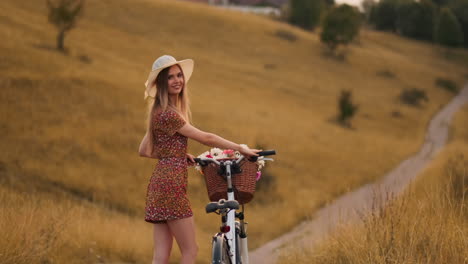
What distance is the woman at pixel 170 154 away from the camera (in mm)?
→ 5652

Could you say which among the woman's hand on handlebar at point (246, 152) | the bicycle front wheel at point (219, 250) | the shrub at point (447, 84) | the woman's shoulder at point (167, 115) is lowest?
the shrub at point (447, 84)

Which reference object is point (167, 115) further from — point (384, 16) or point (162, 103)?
point (384, 16)

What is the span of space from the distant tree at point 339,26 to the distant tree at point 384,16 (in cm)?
3917

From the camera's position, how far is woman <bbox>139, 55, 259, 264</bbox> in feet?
18.5

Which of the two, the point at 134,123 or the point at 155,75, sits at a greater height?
the point at 155,75

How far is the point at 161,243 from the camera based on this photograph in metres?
5.82

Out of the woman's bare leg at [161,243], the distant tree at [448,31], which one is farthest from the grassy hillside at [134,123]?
the distant tree at [448,31]

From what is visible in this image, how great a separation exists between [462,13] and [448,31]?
10.9m

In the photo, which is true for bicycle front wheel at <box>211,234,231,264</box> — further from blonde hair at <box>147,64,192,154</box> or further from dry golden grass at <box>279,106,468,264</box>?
dry golden grass at <box>279,106,468,264</box>

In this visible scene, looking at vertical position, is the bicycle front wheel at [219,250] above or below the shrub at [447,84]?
above

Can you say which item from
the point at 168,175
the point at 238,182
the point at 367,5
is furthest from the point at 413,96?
the point at 367,5

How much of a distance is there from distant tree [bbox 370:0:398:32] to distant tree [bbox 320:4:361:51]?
39.2m

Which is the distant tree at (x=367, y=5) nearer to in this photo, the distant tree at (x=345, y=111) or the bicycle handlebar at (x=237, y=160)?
the distant tree at (x=345, y=111)

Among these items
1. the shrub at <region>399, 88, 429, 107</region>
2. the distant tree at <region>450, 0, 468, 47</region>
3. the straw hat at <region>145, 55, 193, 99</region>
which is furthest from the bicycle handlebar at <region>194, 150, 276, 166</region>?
the distant tree at <region>450, 0, 468, 47</region>
